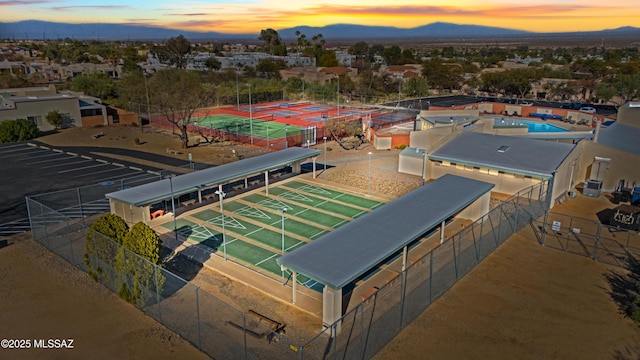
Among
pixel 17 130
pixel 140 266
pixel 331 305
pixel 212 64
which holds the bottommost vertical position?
pixel 331 305

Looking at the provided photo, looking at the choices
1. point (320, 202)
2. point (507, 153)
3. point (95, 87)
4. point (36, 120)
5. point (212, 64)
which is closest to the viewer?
point (320, 202)

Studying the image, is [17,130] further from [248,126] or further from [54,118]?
[248,126]

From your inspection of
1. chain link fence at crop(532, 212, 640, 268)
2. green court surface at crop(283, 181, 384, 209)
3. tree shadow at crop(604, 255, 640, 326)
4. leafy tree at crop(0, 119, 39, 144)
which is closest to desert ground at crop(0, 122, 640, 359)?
tree shadow at crop(604, 255, 640, 326)

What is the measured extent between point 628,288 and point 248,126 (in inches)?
1875

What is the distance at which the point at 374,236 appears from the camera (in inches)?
802

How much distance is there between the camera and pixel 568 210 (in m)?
29.9

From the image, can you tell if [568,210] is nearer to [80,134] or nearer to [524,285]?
[524,285]

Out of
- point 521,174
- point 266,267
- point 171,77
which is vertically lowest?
point 266,267

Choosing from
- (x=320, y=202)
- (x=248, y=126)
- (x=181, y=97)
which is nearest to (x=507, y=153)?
(x=320, y=202)

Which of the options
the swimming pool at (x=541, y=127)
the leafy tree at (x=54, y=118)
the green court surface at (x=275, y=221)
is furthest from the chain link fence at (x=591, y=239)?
the leafy tree at (x=54, y=118)

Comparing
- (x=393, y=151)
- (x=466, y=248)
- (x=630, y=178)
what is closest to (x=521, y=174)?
(x=630, y=178)

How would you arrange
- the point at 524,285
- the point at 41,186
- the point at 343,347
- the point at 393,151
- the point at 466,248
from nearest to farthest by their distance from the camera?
the point at 343,347, the point at 524,285, the point at 466,248, the point at 41,186, the point at 393,151

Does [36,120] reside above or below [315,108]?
above

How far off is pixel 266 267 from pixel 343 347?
7.52 m
